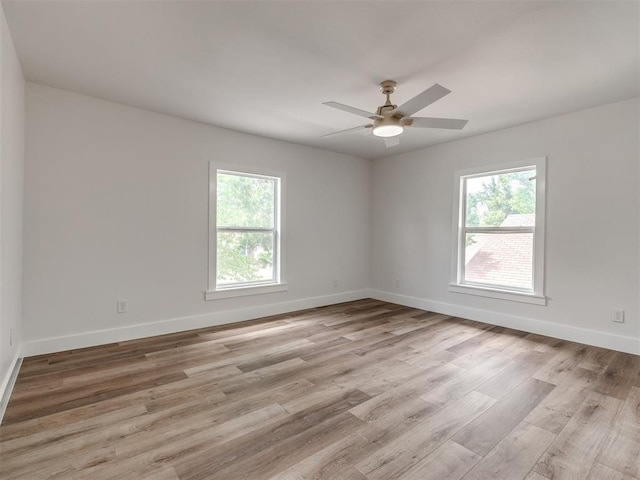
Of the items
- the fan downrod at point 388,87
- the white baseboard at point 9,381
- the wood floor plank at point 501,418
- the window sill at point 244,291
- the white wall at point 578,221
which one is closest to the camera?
the wood floor plank at point 501,418

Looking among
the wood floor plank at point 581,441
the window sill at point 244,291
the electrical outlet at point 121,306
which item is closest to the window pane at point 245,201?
the window sill at point 244,291

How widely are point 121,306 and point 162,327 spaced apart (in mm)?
493

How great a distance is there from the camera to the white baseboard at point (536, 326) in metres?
3.20

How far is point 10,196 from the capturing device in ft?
7.70

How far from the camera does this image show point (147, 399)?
2230 mm

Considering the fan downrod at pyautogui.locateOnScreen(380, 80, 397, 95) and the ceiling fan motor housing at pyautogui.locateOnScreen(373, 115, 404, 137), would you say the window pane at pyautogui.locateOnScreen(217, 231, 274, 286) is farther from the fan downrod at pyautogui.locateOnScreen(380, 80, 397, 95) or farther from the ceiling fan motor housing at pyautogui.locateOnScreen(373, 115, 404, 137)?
the fan downrod at pyautogui.locateOnScreen(380, 80, 397, 95)

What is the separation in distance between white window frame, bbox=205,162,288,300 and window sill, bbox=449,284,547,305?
8.20 ft

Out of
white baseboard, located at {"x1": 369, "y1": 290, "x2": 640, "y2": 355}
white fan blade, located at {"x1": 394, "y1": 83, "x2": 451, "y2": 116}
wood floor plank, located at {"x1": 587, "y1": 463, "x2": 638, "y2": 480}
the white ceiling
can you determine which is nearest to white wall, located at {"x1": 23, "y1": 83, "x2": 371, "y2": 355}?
the white ceiling

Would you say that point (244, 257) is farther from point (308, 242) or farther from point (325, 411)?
point (325, 411)

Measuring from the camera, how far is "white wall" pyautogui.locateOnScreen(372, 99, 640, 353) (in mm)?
3186

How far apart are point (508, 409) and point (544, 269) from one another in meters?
2.20

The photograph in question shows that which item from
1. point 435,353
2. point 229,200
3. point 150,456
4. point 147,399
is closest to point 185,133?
point 229,200

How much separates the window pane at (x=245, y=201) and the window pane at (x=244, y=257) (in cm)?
17

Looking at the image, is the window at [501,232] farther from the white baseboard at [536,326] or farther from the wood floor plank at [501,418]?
the wood floor plank at [501,418]
